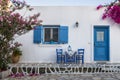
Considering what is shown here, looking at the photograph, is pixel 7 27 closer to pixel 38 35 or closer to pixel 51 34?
pixel 38 35

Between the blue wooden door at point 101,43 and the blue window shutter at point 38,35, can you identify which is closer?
the blue window shutter at point 38,35

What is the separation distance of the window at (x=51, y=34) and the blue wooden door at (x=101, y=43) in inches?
76.5

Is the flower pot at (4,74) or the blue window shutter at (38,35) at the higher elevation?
the blue window shutter at (38,35)

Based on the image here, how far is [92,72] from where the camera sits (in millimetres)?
13789

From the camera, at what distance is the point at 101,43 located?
16953 millimetres

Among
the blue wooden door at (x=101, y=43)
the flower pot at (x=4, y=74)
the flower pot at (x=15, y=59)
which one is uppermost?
the blue wooden door at (x=101, y=43)

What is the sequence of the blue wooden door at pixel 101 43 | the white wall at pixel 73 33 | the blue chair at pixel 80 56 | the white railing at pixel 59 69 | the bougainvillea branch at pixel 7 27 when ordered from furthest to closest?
the blue wooden door at pixel 101 43
the white wall at pixel 73 33
the blue chair at pixel 80 56
the white railing at pixel 59 69
the bougainvillea branch at pixel 7 27

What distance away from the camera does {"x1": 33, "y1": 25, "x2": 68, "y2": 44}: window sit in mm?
16578

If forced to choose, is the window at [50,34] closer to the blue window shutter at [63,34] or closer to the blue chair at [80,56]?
the blue window shutter at [63,34]

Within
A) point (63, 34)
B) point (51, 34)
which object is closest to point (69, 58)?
point (63, 34)

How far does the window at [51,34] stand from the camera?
16578 millimetres

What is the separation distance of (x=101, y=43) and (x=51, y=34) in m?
3.19

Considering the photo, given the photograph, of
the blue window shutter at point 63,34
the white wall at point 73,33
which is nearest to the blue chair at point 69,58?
the white wall at point 73,33

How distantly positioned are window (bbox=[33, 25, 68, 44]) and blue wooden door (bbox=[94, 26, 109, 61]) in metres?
1.94
